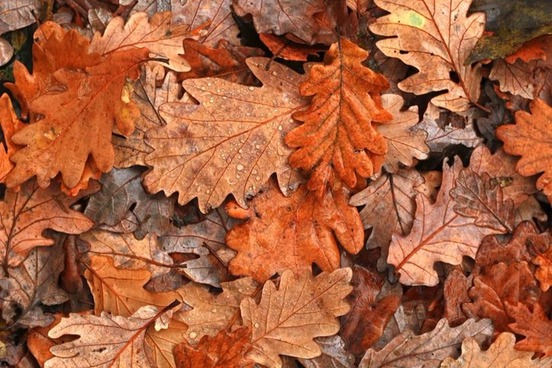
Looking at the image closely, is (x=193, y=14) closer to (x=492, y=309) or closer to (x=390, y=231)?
(x=390, y=231)

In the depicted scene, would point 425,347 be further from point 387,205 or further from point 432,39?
point 432,39

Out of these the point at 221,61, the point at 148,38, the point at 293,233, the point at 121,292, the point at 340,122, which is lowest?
the point at 121,292

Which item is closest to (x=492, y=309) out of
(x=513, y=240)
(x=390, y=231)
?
(x=513, y=240)

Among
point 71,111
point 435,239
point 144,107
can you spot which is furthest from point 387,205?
point 71,111

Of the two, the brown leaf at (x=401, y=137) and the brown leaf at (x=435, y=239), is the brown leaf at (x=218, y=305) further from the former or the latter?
the brown leaf at (x=401, y=137)

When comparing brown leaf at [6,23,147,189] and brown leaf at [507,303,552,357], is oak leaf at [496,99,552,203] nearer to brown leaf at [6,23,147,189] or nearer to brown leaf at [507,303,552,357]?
brown leaf at [507,303,552,357]

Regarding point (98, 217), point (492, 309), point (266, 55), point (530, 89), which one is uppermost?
point (266, 55)
